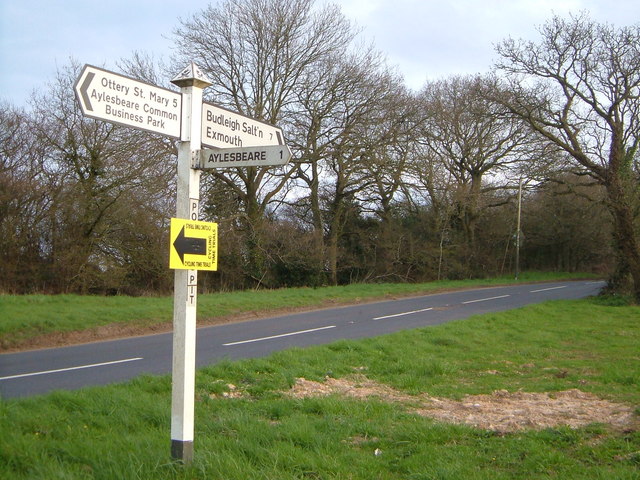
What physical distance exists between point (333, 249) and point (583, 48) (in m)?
16.6

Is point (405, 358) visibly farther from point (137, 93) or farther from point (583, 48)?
point (583, 48)

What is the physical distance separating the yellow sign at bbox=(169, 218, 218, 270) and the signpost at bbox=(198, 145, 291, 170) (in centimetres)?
47

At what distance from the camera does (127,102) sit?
461 cm

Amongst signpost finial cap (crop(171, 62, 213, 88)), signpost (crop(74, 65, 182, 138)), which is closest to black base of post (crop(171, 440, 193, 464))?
signpost (crop(74, 65, 182, 138))

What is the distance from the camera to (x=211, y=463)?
4.66m

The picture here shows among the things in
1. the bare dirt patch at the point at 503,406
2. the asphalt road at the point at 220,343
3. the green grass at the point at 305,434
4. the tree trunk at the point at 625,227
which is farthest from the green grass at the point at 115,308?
the tree trunk at the point at 625,227

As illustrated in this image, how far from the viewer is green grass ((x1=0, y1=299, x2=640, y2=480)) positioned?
4.68 m

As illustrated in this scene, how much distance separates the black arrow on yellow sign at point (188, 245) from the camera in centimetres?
463

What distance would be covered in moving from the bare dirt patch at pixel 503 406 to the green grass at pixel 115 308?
27.6 feet

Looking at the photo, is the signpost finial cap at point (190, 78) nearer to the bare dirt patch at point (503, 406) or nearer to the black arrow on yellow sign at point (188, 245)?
the black arrow on yellow sign at point (188, 245)

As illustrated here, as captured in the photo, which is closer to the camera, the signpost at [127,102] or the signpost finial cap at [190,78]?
the signpost at [127,102]

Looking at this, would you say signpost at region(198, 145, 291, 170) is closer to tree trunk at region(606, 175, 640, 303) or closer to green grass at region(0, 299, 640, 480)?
green grass at region(0, 299, 640, 480)

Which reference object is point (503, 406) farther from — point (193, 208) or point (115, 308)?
point (115, 308)

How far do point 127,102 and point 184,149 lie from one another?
563mm
